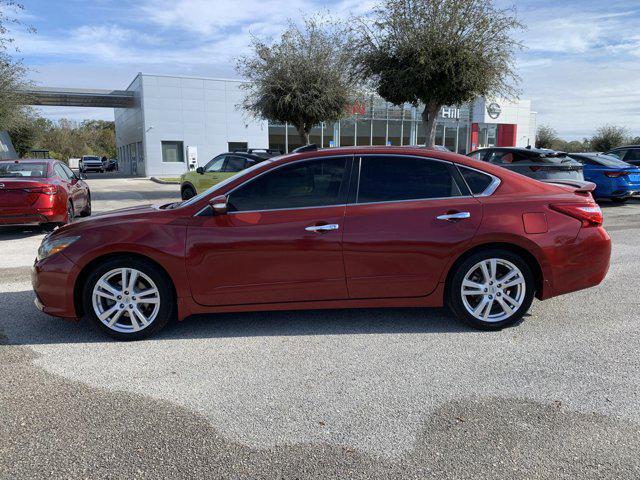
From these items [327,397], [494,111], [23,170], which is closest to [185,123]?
[23,170]

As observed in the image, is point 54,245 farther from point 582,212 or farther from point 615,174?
point 615,174

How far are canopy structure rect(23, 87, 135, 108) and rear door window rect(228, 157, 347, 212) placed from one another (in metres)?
38.2

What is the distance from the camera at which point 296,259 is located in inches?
166

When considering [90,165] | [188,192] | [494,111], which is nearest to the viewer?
[188,192]

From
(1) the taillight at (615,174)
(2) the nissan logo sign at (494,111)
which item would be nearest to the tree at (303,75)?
(1) the taillight at (615,174)

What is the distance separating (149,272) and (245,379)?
1.33 meters

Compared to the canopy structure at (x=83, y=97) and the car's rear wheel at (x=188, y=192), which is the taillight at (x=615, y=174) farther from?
the canopy structure at (x=83, y=97)

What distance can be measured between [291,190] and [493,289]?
6.51 feet

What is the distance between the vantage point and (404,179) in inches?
175

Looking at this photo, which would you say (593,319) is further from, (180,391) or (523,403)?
(180,391)

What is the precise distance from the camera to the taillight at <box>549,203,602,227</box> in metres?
4.48

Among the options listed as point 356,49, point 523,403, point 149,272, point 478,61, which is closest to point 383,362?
point 523,403

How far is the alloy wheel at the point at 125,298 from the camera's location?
422 cm

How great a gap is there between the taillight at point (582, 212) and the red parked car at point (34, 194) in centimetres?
843
